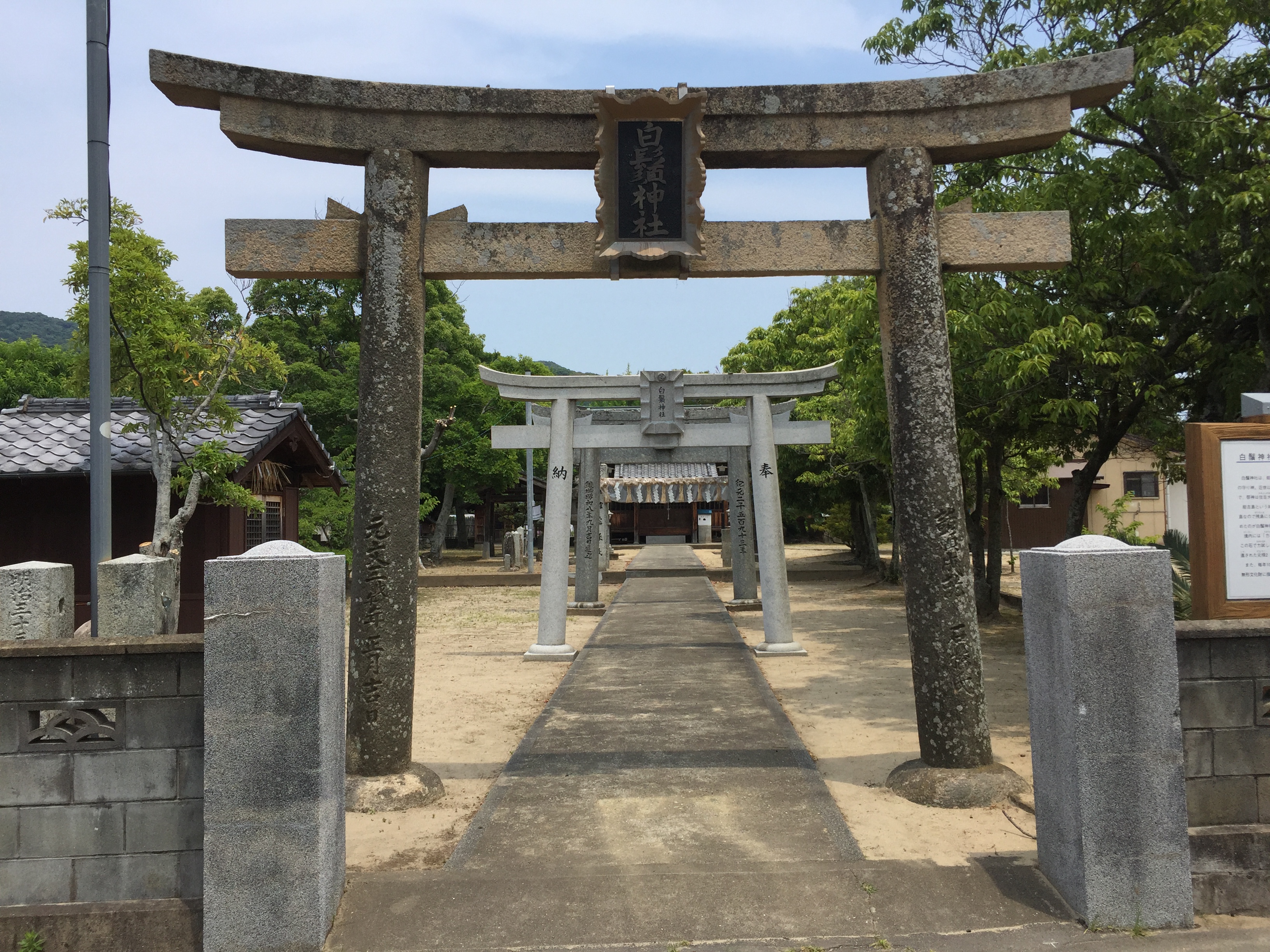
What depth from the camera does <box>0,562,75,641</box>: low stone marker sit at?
254 inches

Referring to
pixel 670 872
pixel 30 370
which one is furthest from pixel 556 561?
pixel 30 370

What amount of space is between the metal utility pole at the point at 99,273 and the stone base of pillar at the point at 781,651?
8.44 meters

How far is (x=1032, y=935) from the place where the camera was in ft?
13.2

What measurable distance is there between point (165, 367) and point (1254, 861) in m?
10.8

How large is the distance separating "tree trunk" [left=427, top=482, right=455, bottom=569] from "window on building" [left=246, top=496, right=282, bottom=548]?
1285cm

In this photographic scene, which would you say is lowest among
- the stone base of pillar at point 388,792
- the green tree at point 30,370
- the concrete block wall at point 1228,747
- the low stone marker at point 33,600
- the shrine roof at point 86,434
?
the stone base of pillar at point 388,792

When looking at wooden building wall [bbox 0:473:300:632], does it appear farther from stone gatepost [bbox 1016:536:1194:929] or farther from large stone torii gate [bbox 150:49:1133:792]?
stone gatepost [bbox 1016:536:1194:929]

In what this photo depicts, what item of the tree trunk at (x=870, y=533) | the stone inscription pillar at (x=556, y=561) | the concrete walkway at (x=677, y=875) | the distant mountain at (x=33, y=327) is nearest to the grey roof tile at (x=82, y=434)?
the stone inscription pillar at (x=556, y=561)

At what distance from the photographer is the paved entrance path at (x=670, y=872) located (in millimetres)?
4125

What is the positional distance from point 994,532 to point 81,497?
14.0m

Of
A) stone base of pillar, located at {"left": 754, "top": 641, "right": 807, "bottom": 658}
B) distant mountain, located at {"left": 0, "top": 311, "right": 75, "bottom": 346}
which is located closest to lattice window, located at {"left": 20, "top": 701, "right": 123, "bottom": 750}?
stone base of pillar, located at {"left": 754, "top": 641, "right": 807, "bottom": 658}

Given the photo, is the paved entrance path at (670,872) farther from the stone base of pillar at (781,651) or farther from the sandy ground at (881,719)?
the stone base of pillar at (781,651)

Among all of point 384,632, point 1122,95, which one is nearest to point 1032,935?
point 384,632

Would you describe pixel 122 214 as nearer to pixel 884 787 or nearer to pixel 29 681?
pixel 29 681
